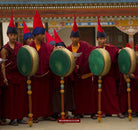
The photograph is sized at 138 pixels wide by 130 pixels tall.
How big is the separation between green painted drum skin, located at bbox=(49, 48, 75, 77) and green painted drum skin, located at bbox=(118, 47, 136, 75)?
2.64 ft

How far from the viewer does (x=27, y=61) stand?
4.33 meters

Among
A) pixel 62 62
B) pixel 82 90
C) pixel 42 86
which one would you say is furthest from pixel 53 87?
pixel 62 62

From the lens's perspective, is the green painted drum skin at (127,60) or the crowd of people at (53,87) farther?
the crowd of people at (53,87)

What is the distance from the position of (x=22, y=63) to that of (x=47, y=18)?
8157 mm

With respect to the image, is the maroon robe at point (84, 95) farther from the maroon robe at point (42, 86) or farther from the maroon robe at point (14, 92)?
the maroon robe at point (14, 92)

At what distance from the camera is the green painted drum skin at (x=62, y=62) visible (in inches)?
170

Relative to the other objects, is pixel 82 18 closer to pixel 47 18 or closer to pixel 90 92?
pixel 47 18

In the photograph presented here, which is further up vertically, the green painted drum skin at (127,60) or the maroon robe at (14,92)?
the green painted drum skin at (127,60)

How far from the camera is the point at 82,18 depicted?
1251 cm

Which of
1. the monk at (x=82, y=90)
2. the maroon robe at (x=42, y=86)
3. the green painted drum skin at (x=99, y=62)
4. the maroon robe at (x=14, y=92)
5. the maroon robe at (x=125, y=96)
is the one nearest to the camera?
the green painted drum skin at (x=99, y=62)

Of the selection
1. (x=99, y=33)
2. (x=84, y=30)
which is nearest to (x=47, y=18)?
(x=84, y=30)

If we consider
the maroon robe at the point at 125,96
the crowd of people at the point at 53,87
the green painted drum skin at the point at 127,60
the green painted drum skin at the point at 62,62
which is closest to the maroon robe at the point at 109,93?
the crowd of people at the point at 53,87

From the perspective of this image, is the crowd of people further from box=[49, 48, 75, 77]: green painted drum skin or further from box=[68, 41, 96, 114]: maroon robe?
box=[49, 48, 75, 77]: green painted drum skin

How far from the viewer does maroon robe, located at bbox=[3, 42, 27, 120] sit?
4.54m
